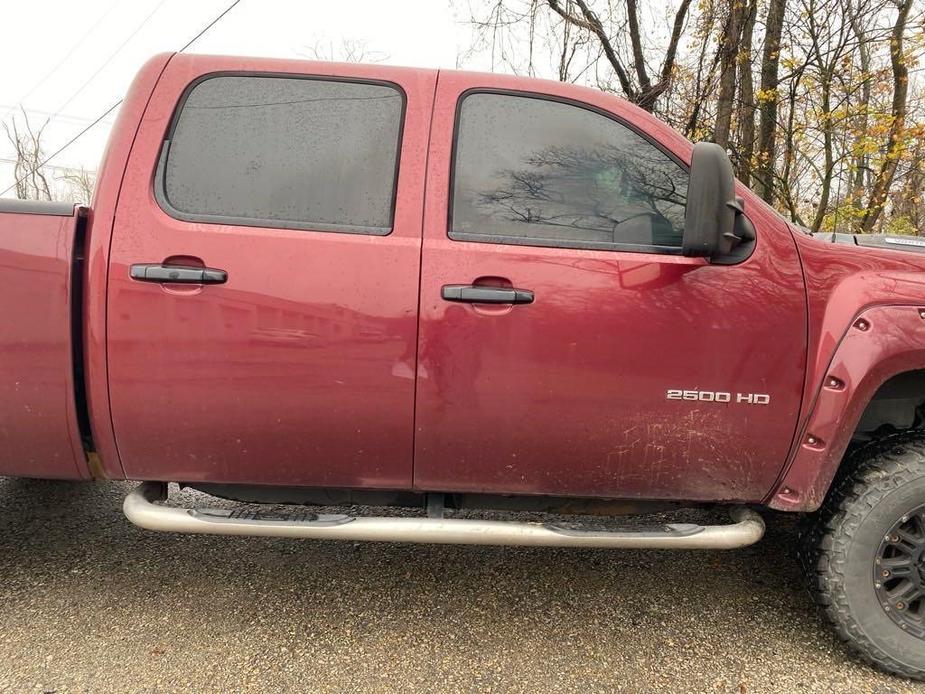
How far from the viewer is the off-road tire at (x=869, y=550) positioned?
2.17 meters

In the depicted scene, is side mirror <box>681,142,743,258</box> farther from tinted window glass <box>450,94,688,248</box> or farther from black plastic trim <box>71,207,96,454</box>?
black plastic trim <box>71,207,96,454</box>

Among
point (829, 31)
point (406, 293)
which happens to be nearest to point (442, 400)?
point (406, 293)

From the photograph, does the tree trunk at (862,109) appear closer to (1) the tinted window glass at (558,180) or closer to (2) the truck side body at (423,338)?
(2) the truck side body at (423,338)

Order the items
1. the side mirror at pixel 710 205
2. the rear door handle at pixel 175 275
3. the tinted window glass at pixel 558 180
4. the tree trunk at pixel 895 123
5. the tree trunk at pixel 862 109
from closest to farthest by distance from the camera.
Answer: the side mirror at pixel 710 205
the rear door handle at pixel 175 275
the tinted window glass at pixel 558 180
the tree trunk at pixel 895 123
the tree trunk at pixel 862 109

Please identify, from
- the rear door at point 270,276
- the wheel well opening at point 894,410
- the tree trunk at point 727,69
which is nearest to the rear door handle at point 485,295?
the rear door at point 270,276

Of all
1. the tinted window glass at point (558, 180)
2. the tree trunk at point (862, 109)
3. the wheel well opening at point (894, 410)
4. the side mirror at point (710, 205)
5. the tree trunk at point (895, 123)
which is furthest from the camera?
the tree trunk at point (862, 109)

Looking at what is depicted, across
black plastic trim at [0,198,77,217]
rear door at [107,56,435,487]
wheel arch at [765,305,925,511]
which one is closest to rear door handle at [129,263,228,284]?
rear door at [107,56,435,487]

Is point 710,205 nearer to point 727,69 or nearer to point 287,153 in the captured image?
point 287,153

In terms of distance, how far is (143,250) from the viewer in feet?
6.85

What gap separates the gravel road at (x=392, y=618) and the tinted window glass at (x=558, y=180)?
1520mm

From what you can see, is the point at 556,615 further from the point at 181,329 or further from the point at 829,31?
the point at 829,31

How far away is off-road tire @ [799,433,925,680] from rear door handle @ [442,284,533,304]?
4.49 ft

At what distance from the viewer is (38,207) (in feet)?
6.95

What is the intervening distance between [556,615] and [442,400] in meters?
1.12
